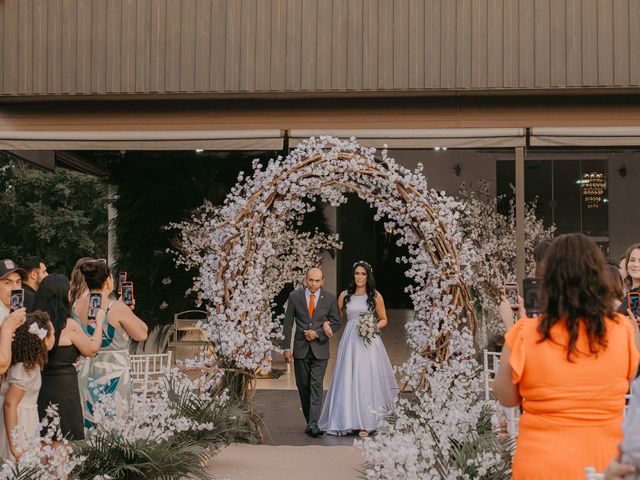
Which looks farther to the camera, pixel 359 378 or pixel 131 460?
pixel 359 378

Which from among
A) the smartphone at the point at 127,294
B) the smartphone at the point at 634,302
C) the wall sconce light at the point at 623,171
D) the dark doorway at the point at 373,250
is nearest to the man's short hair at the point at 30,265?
the smartphone at the point at 127,294

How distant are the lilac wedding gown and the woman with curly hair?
4.25 meters

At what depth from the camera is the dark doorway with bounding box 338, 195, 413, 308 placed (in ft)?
84.1

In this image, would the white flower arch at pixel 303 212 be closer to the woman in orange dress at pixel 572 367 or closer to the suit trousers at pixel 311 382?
the suit trousers at pixel 311 382

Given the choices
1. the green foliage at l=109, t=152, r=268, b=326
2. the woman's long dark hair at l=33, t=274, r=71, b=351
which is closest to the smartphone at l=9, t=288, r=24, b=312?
the woman's long dark hair at l=33, t=274, r=71, b=351

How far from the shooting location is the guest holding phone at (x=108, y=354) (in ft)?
21.9

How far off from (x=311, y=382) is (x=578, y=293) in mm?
6347

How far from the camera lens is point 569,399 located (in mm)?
3184

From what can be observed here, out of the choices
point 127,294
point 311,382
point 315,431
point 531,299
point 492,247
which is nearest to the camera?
point 531,299

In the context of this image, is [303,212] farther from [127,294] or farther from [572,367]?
[572,367]

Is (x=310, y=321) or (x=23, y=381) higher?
(x=310, y=321)

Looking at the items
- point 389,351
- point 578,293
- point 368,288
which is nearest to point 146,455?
point 578,293

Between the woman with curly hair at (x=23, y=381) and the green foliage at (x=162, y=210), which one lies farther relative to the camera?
the green foliage at (x=162, y=210)

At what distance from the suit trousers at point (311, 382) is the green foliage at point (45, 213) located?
22705mm
